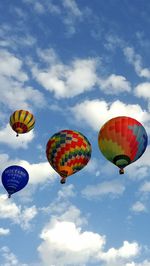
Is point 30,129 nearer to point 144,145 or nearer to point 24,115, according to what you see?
point 24,115

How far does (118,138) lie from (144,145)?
243 centimetres

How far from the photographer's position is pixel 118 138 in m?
38.4

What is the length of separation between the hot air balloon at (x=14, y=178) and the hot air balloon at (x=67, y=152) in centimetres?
835

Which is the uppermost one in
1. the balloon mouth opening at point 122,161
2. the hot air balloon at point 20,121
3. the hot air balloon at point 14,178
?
the hot air balloon at point 20,121

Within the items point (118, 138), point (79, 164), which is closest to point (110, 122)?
point (118, 138)

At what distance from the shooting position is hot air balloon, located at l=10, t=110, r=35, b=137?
53.8 m

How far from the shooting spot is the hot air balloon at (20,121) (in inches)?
2117

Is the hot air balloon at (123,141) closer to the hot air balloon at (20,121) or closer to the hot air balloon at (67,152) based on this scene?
the hot air balloon at (67,152)

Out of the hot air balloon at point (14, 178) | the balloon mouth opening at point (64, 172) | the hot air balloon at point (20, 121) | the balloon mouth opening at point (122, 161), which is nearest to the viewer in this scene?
the balloon mouth opening at point (122, 161)

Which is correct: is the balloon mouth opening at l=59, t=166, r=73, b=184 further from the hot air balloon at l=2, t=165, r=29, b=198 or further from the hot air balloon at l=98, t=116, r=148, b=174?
the hot air balloon at l=2, t=165, r=29, b=198

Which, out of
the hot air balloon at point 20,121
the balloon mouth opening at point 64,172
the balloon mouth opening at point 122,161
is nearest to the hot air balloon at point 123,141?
the balloon mouth opening at point 122,161

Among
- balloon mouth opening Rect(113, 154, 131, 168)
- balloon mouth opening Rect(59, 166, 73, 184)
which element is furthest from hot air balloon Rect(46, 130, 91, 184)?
balloon mouth opening Rect(113, 154, 131, 168)

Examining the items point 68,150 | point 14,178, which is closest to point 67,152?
point 68,150

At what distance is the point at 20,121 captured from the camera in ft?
177
